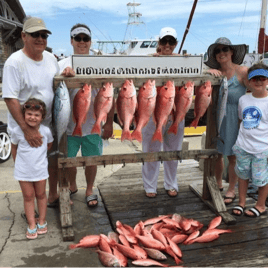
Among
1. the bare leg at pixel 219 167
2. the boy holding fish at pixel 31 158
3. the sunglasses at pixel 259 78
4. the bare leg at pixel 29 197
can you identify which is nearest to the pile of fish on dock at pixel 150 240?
the bare leg at pixel 29 197

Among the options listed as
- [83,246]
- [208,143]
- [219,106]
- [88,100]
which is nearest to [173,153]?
[208,143]

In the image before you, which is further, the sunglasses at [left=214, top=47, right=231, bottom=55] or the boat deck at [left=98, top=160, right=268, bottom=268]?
the sunglasses at [left=214, top=47, right=231, bottom=55]

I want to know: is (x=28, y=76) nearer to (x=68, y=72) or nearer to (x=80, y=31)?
(x=68, y=72)

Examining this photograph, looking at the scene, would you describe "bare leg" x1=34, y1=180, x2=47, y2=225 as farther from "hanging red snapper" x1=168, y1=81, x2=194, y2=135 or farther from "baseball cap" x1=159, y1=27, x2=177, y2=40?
"baseball cap" x1=159, y1=27, x2=177, y2=40

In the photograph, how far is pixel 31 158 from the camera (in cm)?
276

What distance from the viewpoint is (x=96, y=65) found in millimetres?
3004

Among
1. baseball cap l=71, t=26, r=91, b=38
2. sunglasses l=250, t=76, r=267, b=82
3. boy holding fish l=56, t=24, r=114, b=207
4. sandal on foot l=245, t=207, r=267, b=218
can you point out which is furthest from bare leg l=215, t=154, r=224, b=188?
baseball cap l=71, t=26, r=91, b=38

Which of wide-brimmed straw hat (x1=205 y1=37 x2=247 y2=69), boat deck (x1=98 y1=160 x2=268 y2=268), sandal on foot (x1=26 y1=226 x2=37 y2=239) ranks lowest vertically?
boat deck (x1=98 y1=160 x2=268 y2=268)

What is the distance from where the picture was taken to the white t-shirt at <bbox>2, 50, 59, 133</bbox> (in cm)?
268

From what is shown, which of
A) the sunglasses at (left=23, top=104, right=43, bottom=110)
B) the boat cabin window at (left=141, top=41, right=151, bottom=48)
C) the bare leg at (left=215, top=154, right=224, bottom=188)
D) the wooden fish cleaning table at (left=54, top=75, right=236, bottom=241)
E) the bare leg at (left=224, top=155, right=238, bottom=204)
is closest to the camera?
the sunglasses at (left=23, top=104, right=43, bottom=110)

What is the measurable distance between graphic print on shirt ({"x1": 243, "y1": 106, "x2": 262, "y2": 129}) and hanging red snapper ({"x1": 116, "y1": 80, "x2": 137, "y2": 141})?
125 centimetres

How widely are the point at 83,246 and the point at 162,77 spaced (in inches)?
73.4

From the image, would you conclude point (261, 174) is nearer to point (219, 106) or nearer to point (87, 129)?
point (219, 106)

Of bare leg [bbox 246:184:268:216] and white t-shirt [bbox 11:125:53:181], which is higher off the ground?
white t-shirt [bbox 11:125:53:181]
